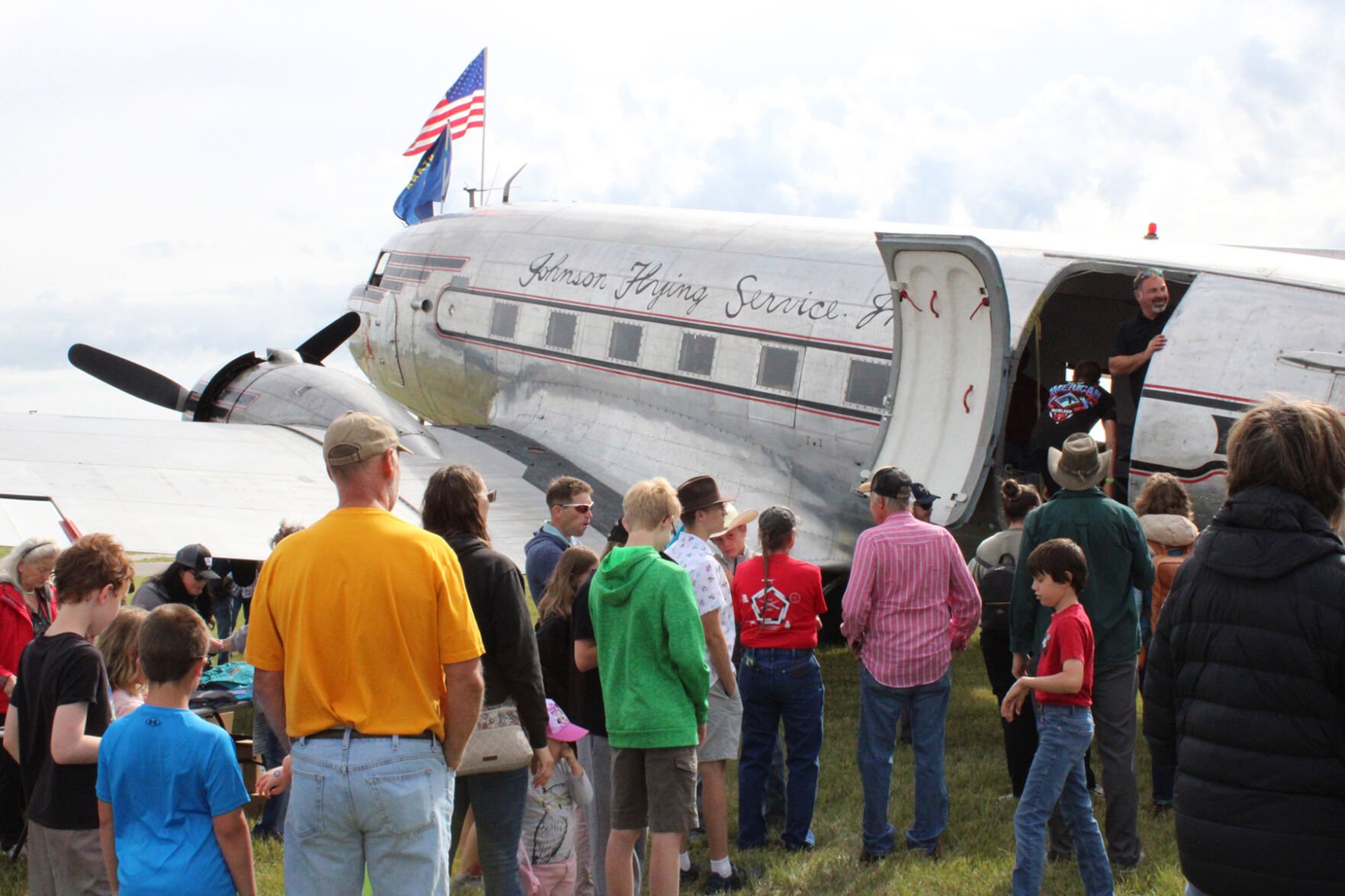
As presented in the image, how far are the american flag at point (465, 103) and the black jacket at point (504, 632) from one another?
16.4 metres

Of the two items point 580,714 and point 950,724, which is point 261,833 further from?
point 950,724

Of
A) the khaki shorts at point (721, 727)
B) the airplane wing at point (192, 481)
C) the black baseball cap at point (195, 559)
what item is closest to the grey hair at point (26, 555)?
the black baseball cap at point (195, 559)

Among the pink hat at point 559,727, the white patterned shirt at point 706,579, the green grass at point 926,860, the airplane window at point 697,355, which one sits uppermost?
the airplane window at point 697,355

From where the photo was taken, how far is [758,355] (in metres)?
11.5

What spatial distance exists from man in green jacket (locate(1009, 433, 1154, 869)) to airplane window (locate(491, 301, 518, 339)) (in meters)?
9.03

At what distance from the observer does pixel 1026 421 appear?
11633mm

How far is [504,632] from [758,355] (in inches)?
284

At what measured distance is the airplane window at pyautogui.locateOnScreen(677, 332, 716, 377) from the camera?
12.0 m

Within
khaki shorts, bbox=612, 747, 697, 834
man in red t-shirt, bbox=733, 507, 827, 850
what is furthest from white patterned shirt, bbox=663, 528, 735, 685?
khaki shorts, bbox=612, 747, 697, 834

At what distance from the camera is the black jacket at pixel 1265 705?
320 centimetres

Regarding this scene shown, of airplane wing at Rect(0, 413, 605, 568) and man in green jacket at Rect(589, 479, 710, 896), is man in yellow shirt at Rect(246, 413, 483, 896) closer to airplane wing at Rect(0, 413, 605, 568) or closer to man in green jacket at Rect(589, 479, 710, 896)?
man in green jacket at Rect(589, 479, 710, 896)

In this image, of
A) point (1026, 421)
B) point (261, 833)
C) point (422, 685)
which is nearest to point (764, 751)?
point (261, 833)

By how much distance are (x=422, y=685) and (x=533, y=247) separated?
11.1 m

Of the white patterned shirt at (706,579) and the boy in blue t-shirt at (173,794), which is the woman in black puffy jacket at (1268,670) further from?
the boy in blue t-shirt at (173,794)
